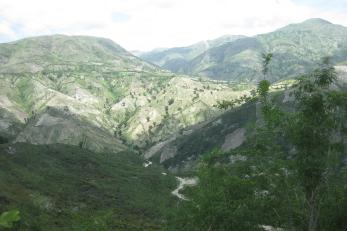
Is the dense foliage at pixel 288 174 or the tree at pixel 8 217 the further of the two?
A: the dense foliage at pixel 288 174

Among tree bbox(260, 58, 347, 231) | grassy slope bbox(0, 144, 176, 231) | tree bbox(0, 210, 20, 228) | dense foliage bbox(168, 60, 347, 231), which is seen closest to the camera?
tree bbox(0, 210, 20, 228)

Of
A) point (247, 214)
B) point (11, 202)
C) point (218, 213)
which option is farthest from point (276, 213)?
point (11, 202)


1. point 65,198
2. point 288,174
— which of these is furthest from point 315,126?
point 65,198

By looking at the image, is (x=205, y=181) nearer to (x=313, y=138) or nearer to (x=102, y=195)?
(x=313, y=138)

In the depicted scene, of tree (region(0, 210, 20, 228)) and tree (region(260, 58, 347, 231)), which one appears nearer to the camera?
tree (region(0, 210, 20, 228))

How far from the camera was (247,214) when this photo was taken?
37.0m

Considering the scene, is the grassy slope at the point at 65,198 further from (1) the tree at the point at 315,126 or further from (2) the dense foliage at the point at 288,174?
(1) the tree at the point at 315,126

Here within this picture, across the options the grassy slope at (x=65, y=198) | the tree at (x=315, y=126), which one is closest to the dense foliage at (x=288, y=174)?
the tree at (x=315, y=126)

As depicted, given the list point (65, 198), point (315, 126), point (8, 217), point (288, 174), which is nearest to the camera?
point (8, 217)

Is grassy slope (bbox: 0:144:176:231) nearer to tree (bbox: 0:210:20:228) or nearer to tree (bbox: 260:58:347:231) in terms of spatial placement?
tree (bbox: 260:58:347:231)

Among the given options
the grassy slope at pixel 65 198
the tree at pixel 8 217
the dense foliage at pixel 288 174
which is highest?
the tree at pixel 8 217

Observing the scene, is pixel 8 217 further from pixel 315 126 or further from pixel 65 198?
pixel 65 198

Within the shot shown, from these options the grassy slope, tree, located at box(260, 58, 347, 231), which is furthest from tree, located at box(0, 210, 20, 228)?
the grassy slope

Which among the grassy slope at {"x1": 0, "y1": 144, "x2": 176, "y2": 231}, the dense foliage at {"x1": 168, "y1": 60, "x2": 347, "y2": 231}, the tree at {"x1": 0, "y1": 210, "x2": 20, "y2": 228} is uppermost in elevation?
the tree at {"x1": 0, "y1": 210, "x2": 20, "y2": 228}
